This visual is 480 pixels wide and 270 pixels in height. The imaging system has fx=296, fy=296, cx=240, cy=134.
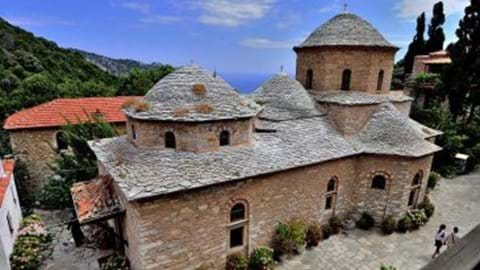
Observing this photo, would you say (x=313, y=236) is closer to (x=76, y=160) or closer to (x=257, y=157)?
(x=257, y=157)

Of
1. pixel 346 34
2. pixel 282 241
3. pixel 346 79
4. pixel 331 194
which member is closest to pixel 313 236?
pixel 282 241

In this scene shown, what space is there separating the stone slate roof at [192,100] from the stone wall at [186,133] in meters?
0.28

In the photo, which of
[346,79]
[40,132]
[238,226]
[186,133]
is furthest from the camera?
[40,132]

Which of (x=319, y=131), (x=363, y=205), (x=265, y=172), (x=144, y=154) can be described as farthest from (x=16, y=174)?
(x=363, y=205)

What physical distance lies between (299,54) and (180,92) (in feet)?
28.2

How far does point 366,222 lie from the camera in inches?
573

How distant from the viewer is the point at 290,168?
469 inches

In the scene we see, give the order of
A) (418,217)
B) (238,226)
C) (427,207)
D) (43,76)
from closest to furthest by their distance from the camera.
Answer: (238,226), (418,217), (427,207), (43,76)

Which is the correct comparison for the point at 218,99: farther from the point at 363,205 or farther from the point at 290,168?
the point at 363,205

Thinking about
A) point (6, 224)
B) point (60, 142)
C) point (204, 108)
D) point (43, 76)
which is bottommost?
point (6, 224)

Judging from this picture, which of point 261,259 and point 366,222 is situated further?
point 366,222

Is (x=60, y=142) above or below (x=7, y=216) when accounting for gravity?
above

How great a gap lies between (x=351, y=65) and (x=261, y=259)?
1087cm

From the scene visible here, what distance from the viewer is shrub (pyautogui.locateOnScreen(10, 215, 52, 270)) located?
12.2 metres
